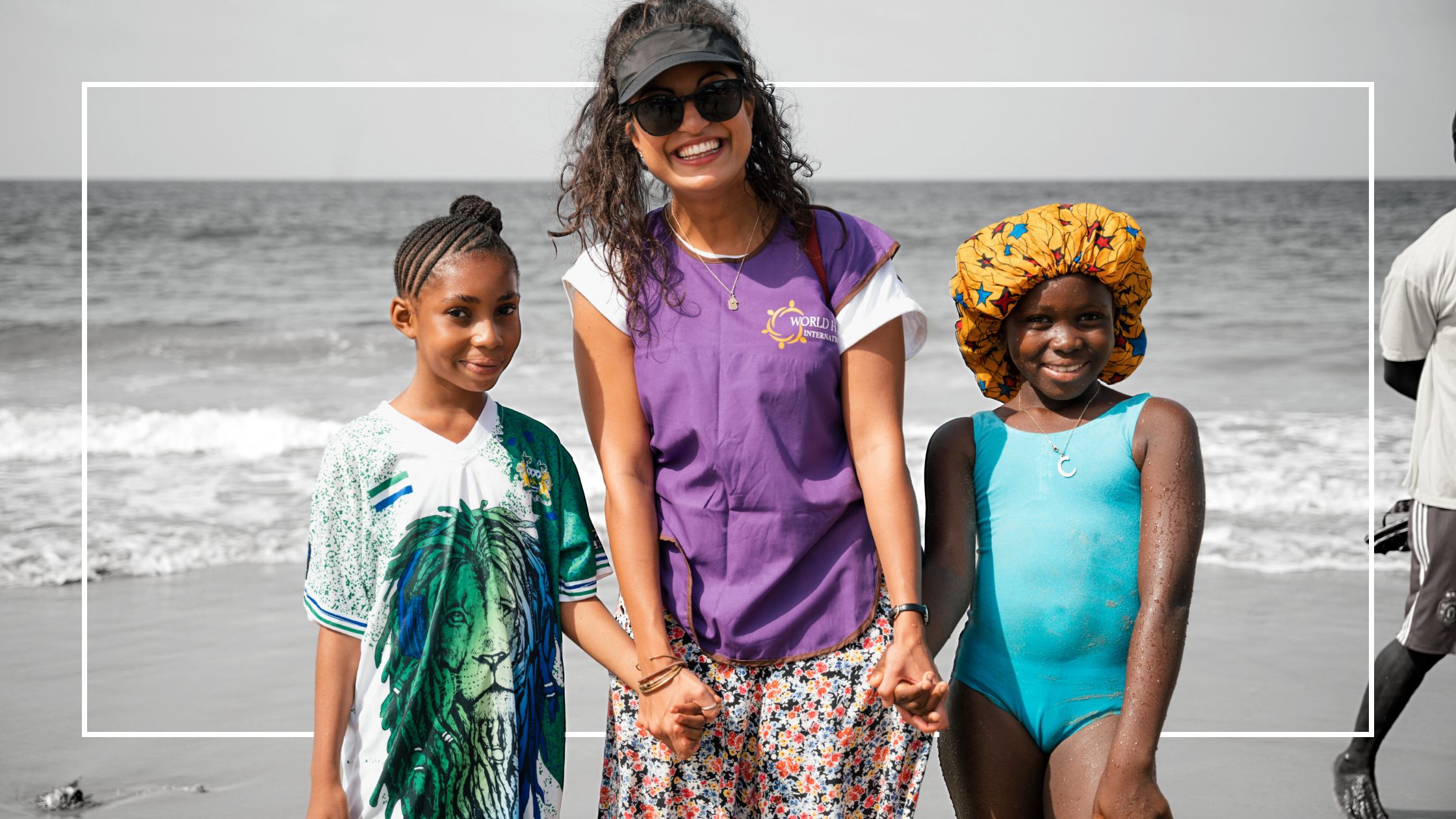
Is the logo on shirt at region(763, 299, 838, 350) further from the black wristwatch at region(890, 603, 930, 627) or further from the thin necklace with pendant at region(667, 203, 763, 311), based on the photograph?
the black wristwatch at region(890, 603, 930, 627)

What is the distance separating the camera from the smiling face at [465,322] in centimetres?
195

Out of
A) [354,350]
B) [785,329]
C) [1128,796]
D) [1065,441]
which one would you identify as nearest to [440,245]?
[785,329]

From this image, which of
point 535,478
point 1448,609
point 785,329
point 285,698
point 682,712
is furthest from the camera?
point 285,698

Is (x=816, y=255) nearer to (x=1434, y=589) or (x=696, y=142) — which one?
(x=696, y=142)

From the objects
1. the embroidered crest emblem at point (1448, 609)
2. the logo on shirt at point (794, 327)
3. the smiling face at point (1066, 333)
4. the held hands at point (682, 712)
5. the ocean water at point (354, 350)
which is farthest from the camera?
the ocean water at point (354, 350)

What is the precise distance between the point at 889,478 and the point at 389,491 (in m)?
0.76

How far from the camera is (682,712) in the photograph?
1805 millimetres

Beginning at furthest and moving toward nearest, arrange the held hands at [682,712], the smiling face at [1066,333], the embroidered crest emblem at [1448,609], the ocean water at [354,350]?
the ocean water at [354,350] < the embroidered crest emblem at [1448,609] < the smiling face at [1066,333] < the held hands at [682,712]

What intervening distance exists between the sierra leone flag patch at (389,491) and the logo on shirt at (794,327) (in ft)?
1.96

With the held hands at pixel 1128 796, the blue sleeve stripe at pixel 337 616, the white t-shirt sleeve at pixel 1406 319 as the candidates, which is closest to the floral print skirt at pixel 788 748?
the held hands at pixel 1128 796

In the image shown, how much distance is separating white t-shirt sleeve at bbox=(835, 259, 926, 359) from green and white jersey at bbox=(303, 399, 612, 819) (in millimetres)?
565

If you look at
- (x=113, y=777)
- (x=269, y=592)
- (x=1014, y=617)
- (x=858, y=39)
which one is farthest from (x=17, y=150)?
(x=1014, y=617)

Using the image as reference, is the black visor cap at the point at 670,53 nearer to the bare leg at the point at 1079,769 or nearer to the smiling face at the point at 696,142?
the smiling face at the point at 696,142

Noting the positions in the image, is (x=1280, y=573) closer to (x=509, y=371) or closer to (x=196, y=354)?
(x=509, y=371)
